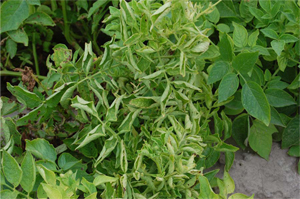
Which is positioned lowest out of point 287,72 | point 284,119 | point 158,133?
point 284,119

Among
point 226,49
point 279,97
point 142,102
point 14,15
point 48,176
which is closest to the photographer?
point 48,176

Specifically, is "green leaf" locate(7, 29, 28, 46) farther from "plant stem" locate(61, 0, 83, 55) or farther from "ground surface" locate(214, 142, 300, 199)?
"ground surface" locate(214, 142, 300, 199)

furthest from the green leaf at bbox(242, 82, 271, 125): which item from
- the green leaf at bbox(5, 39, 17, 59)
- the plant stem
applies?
the green leaf at bbox(5, 39, 17, 59)

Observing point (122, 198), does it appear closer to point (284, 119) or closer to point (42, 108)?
point (42, 108)

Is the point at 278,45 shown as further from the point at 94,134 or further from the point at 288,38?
the point at 94,134

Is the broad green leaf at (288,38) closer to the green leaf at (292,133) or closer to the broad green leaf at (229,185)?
the green leaf at (292,133)

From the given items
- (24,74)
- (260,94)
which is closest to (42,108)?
(24,74)

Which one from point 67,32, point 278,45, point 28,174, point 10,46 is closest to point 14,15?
point 10,46
